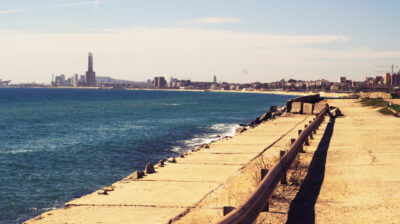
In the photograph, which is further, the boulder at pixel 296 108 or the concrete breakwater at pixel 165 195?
the boulder at pixel 296 108

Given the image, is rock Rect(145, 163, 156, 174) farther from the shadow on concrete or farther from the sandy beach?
the shadow on concrete

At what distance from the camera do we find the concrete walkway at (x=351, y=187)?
271 inches

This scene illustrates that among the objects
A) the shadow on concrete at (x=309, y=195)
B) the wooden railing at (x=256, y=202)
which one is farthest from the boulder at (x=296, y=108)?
the wooden railing at (x=256, y=202)

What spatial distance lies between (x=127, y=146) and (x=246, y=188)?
2184cm

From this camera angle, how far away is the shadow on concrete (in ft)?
22.4

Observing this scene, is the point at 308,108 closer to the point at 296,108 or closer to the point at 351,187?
the point at 296,108

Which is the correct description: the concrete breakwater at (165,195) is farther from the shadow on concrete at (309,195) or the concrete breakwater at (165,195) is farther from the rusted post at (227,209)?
the rusted post at (227,209)

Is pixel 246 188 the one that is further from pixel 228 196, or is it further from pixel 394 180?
pixel 394 180

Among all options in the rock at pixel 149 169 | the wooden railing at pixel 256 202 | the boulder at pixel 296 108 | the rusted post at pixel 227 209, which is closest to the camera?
the wooden railing at pixel 256 202

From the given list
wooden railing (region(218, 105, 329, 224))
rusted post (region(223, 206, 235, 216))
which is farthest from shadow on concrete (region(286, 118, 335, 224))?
rusted post (region(223, 206, 235, 216))

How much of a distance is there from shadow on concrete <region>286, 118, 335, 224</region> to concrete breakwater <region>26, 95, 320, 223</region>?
1.10 meters

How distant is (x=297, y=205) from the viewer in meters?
7.56

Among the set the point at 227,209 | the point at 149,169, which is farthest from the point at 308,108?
the point at 227,209

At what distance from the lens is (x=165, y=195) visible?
29.3 ft
